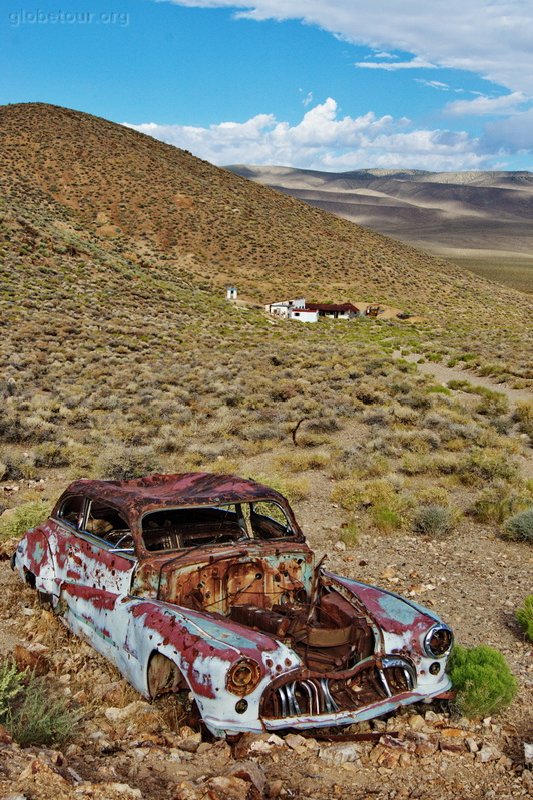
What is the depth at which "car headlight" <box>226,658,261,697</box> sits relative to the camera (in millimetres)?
4219

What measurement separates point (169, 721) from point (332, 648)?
1.35m

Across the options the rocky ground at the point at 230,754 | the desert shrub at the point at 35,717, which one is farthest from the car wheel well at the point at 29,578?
the desert shrub at the point at 35,717

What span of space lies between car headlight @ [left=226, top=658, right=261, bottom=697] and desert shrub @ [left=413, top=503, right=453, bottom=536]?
→ 18.0 ft

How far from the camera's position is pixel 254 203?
95.9 metres

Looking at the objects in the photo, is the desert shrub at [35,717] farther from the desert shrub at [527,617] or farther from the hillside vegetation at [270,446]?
the desert shrub at [527,617]

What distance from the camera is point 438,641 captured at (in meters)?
5.20

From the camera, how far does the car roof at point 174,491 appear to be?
576 centimetres

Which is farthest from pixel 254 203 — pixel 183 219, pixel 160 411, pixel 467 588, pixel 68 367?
pixel 467 588

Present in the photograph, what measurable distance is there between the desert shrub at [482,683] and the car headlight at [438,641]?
24 cm

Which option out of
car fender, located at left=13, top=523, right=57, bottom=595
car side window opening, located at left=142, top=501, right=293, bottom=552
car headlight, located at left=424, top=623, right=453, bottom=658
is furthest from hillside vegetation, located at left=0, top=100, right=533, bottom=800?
car side window opening, located at left=142, top=501, right=293, bottom=552

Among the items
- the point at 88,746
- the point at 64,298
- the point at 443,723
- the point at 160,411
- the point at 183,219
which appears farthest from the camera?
the point at 183,219

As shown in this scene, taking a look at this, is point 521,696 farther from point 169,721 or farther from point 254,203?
point 254,203

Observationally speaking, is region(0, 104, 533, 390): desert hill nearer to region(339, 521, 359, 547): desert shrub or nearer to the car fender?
region(339, 521, 359, 547): desert shrub

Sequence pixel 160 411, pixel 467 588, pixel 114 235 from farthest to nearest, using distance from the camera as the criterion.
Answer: pixel 114 235
pixel 160 411
pixel 467 588
